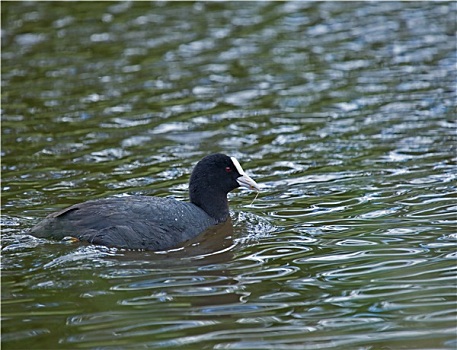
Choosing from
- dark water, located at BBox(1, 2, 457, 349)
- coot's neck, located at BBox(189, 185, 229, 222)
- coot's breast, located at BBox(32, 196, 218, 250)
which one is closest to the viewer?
dark water, located at BBox(1, 2, 457, 349)

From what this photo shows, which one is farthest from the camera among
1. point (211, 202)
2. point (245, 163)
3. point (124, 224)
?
point (245, 163)

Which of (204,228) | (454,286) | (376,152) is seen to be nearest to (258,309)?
(454,286)

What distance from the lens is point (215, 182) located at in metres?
8.83

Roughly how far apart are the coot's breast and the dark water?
0.14 meters

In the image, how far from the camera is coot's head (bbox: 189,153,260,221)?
880cm

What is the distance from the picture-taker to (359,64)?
13742 mm

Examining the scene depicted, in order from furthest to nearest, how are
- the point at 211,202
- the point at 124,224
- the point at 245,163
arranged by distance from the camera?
the point at 245,163, the point at 211,202, the point at 124,224

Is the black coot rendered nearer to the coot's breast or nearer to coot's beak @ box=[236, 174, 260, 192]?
the coot's breast

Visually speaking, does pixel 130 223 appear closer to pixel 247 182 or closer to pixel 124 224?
pixel 124 224

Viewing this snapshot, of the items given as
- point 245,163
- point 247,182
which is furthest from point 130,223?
point 245,163

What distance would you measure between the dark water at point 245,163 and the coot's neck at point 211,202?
0.62 feet

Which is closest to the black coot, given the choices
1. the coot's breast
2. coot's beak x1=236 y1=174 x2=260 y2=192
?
the coot's breast

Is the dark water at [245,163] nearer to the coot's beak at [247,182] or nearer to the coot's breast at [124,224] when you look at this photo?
the coot's breast at [124,224]

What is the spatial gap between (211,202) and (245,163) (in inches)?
64.3
